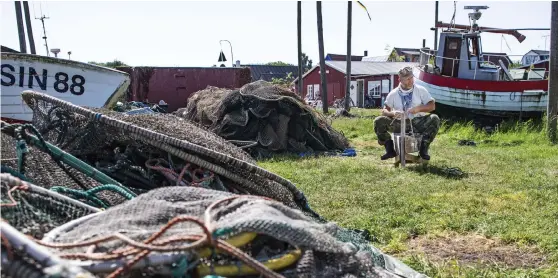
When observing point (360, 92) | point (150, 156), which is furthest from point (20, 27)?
point (360, 92)

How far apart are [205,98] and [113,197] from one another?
8205 mm

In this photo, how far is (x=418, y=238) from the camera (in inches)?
153

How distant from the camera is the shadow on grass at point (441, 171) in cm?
637

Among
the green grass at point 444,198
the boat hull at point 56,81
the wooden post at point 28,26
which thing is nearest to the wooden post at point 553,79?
the green grass at point 444,198

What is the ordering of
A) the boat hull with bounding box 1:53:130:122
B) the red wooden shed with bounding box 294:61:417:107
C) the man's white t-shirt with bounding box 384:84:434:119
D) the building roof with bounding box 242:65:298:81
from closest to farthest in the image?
the man's white t-shirt with bounding box 384:84:434:119 → the boat hull with bounding box 1:53:130:122 → the red wooden shed with bounding box 294:61:417:107 → the building roof with bounding box 242:65:298:81

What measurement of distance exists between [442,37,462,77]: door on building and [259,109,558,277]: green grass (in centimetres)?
682

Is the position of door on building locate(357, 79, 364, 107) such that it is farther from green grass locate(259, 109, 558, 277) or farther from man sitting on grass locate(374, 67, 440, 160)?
man sitting on grass locate(374, 67, 440, 160)

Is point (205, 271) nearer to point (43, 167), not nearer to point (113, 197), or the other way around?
point (113, 197)

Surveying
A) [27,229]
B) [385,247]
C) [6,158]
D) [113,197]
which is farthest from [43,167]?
[385,247]

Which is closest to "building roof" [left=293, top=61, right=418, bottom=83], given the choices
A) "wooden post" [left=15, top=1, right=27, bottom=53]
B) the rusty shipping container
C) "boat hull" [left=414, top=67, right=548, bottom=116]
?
"boat hull" [left=414, top=67, right=548, bottom=116]

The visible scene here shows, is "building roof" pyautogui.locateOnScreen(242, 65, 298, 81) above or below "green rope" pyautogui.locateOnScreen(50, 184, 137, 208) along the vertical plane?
below

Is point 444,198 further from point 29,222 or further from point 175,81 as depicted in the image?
point 175,81

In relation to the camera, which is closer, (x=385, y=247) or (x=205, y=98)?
(x=385, y=247)

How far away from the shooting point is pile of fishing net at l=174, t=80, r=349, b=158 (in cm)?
862
